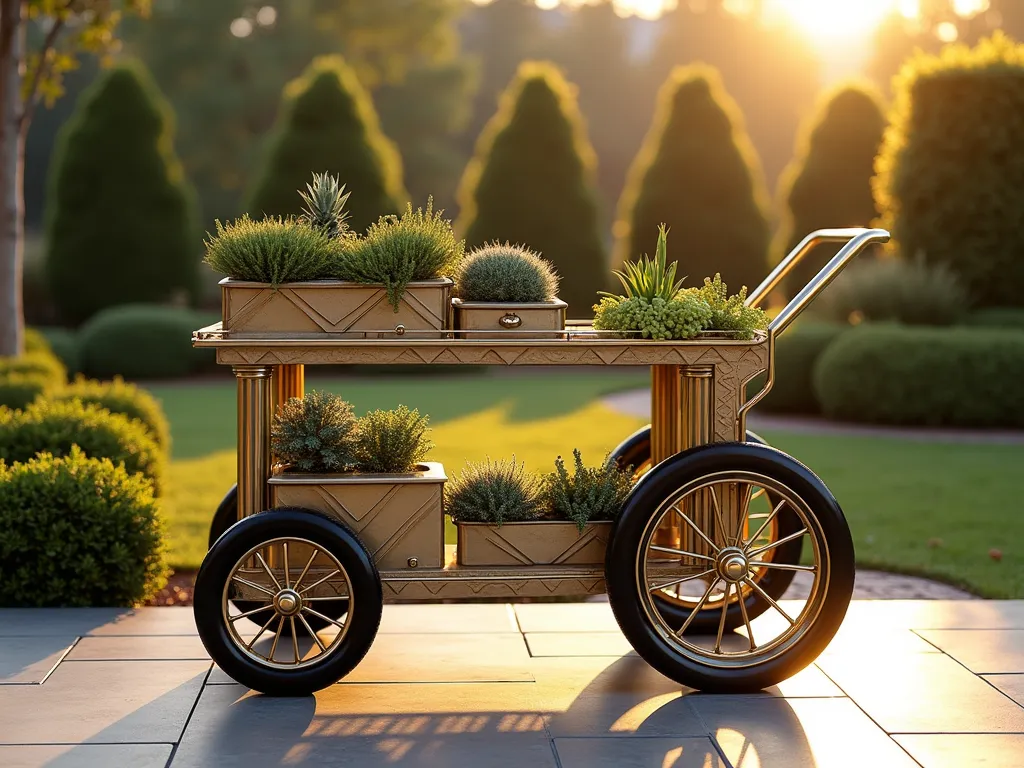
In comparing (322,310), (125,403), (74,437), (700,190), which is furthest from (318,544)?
(700,190)

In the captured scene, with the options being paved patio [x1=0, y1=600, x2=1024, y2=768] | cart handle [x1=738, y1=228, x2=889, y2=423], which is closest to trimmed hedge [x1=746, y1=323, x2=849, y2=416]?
paved patio [x1=0, y1=600, x2=1024, y2=768]

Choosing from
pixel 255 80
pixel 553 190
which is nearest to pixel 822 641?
pixel 553 190

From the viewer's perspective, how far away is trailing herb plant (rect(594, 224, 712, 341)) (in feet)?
12.6

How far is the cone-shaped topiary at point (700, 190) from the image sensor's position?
1775 cm

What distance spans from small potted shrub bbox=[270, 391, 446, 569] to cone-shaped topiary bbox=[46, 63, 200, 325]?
15260 mm

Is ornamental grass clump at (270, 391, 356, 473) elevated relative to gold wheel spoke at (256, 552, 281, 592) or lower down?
elevated

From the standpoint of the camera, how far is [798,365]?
39.1 feet

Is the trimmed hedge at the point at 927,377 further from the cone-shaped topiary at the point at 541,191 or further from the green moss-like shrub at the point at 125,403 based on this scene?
the cone-shaped topiary at the point at 541,191

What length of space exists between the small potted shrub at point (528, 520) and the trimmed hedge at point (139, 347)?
12.0m

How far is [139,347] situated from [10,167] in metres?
6.45

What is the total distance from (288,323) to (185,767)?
1.31 meters

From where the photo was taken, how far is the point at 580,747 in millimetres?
3418

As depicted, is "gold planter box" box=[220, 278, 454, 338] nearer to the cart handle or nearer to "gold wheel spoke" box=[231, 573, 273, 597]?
"gold wheel spoke" box=[231, 573, 273, 597]

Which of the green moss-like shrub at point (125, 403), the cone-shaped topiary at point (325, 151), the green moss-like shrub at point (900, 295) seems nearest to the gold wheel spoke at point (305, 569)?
the green moss-like shrub at point (125, 403)
